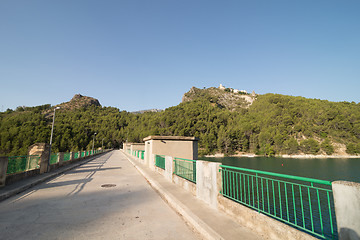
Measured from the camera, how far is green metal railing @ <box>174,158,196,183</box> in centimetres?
775

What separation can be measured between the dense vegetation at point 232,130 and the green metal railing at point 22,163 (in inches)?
3787

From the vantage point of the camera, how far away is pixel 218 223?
14.4 ft

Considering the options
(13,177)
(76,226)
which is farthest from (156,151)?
(76,226)

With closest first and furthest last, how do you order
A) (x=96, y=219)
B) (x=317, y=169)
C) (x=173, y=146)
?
(x=96, y=219), (x=173, y=146), (x=317, y=169)

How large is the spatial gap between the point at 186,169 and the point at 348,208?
21.1 ft

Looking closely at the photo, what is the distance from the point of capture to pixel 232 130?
388 ft

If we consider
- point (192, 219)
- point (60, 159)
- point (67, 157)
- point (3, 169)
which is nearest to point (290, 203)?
point (192, 219)

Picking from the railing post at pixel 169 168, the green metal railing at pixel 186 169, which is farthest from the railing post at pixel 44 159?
the green metal railing at pixel 186 169

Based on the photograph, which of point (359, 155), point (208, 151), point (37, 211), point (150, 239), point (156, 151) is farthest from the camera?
point (208, 151)

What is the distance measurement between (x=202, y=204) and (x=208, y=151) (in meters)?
104

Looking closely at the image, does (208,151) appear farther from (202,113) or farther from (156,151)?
(156,151)

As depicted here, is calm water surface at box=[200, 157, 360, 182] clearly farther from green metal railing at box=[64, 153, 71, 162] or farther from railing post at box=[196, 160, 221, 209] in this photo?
green metal railing at box=[64, 153, 71, 162]

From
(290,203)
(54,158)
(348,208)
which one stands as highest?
(348,208)

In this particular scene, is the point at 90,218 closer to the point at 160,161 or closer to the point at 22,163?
the point at 160,161
